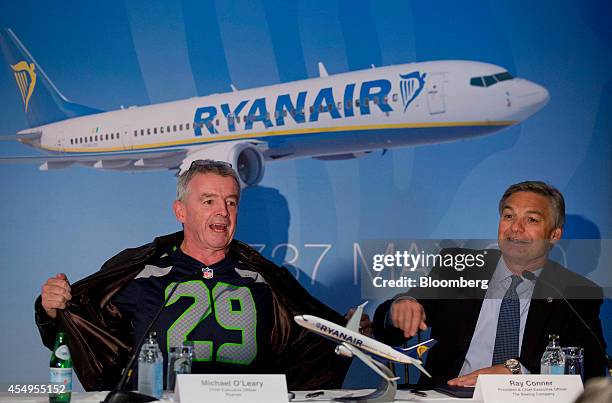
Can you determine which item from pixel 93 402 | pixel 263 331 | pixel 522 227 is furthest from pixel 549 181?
pixel 93 402

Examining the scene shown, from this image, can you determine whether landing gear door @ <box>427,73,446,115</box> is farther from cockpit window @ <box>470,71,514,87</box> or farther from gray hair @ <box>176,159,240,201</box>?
gray hair @ <box>176,159,240,201</box>

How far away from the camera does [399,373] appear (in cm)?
546

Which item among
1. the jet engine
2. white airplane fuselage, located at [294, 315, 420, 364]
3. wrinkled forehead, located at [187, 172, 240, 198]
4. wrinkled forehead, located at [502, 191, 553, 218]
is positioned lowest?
white airplane fuselage, located at [294, 315, 420, 364]

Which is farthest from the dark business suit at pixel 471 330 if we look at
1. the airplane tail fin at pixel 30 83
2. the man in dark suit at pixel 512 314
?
the airplane tail fin at pixel 30 83

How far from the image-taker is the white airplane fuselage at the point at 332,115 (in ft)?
18.2

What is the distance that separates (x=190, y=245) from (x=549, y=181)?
2.48 m

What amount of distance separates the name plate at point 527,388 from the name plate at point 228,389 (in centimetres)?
74

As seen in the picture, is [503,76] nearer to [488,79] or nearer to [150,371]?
[488,79]

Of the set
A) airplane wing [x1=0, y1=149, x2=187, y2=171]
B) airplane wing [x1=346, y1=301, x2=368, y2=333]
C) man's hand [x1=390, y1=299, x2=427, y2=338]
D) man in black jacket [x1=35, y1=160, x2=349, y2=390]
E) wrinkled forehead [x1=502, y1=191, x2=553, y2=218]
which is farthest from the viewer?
airplane wing [x1=0, y1=149, x2=187, y2=171]

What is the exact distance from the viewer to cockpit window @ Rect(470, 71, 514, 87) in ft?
18.1

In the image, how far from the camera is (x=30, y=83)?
5.56 meters

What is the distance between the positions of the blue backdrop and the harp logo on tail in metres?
0.11

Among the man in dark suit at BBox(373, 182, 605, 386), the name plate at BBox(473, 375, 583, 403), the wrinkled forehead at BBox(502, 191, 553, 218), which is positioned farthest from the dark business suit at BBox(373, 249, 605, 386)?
→ the name plate at BBox(473, 375, 583, 403)

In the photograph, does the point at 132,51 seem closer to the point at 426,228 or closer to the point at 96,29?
the point at 96,29
